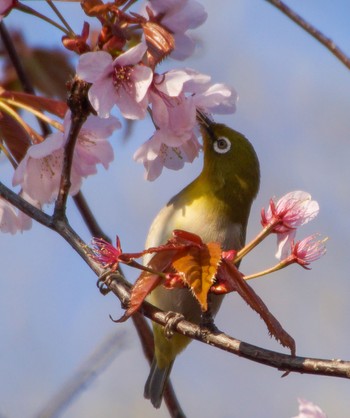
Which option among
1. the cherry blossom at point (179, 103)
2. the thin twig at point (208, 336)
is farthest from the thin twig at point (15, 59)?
the thin twig at point (208, 336)

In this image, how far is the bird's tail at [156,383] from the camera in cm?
379

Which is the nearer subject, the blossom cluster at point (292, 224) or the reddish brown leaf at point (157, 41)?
the reddish brown leaf at point (157, 41)

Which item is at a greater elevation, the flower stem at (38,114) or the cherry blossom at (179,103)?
the cherry blossom at (179,103)

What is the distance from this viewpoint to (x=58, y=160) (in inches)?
90.2

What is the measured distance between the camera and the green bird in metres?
3.28

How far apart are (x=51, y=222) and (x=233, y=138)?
1846 millimetres

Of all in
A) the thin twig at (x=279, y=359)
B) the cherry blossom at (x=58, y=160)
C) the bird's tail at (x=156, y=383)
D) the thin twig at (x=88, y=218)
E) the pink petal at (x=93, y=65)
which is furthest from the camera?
the bird's tail at (x=156, y=383)

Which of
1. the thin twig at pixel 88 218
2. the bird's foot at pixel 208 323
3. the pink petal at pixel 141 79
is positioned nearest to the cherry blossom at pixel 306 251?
the bird's foot at pixel 208 323

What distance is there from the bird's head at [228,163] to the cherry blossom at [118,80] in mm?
1566

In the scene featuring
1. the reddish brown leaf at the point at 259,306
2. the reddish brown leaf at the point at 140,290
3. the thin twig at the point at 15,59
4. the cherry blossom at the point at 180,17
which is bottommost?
the reddish brown leaf at the point at 140,290

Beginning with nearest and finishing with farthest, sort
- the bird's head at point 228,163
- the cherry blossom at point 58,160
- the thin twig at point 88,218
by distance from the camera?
the cherry blossom at point 58,160 → the thin twig at point 88,218 → the bird's head at point 228,163

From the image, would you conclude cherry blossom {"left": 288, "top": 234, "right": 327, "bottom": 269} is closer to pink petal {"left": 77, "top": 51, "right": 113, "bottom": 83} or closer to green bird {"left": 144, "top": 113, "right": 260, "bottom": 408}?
pink petal {"left": 77, "top": 51, "right": 113, "bottom": 83}

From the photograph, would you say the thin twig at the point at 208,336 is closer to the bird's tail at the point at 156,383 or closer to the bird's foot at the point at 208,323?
the bird's foot at the point at 208,323

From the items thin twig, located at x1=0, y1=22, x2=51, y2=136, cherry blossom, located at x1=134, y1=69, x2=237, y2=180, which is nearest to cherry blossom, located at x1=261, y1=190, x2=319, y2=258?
cherry blossom, located at x1=134, y1=69, x2=237, y2=180
